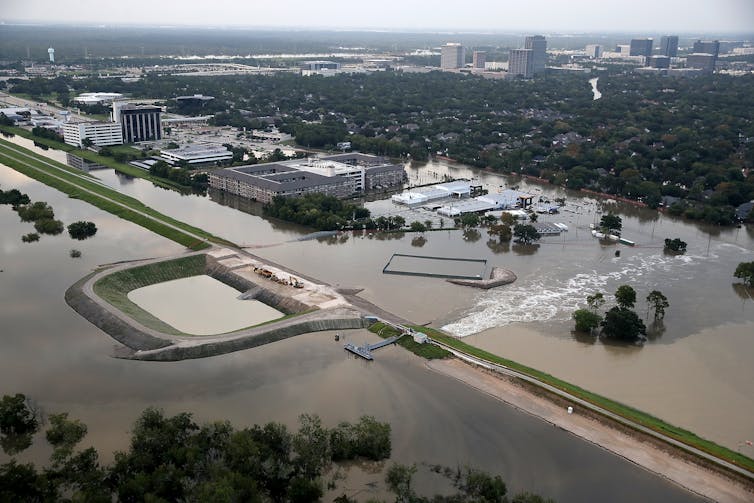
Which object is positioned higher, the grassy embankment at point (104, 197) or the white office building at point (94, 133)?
the white office building at point (94, 133)

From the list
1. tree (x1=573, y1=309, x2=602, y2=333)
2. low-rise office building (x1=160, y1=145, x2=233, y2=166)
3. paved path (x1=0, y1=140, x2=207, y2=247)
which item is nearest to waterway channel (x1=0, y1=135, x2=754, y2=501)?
tree (x1=573, y1=309, x2=602, y2=333)

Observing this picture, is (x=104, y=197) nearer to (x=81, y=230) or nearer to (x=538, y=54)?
(x=81, y=230)

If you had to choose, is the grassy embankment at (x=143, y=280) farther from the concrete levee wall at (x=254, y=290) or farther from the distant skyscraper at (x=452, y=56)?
the distant skyscraper at (x=452, y=56)

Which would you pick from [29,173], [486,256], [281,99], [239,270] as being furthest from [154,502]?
[281,99]

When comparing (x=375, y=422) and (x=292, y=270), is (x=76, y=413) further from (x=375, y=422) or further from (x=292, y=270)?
(x=292, y=270)

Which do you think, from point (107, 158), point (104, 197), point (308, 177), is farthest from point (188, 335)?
point (107, 158)

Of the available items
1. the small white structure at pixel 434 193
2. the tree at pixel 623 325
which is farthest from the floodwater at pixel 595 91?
the tree at pixel 623 325

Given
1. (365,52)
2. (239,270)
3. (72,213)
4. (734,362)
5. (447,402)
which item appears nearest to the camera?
(447,402)
